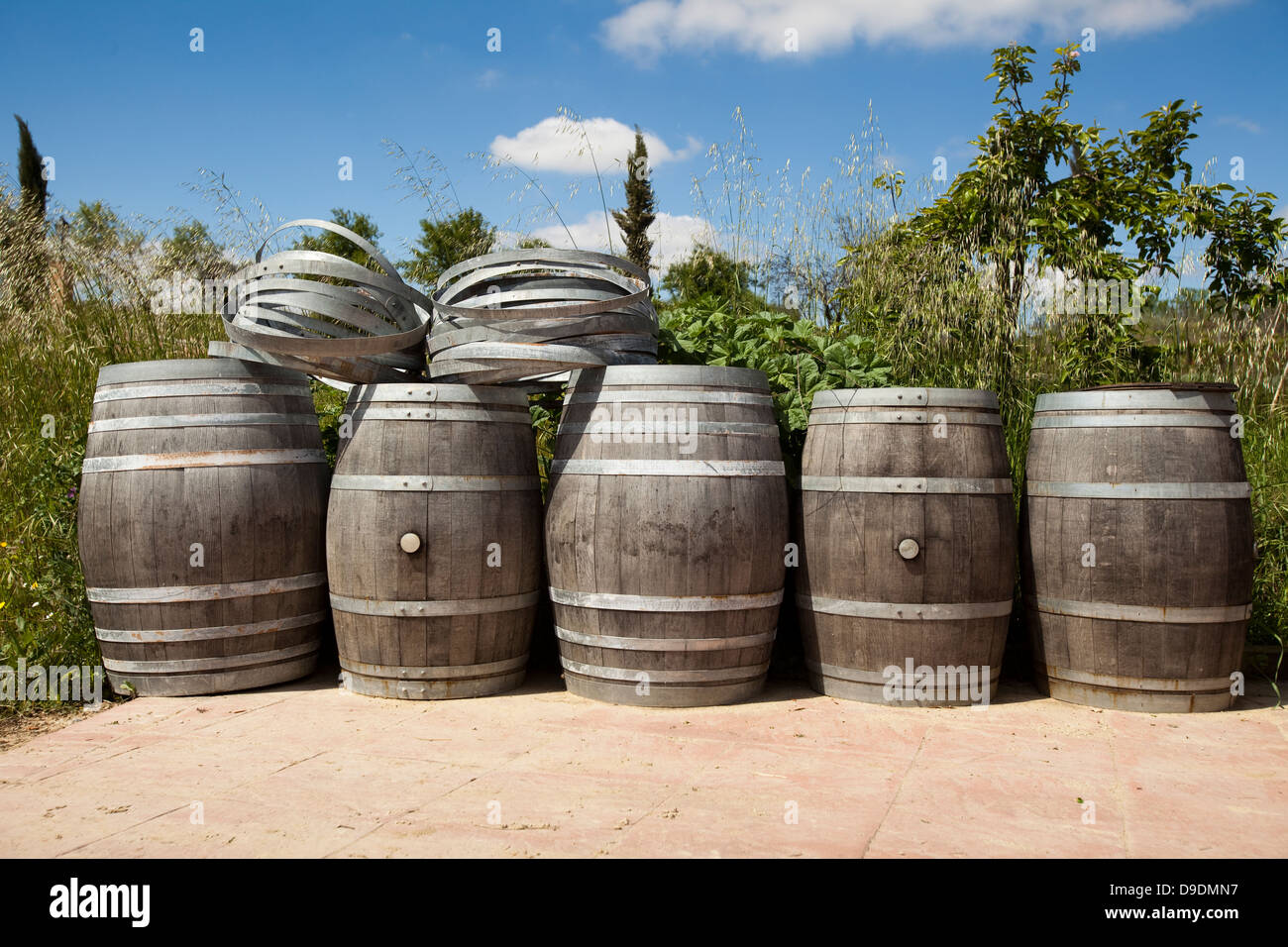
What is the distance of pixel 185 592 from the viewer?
3857 mm

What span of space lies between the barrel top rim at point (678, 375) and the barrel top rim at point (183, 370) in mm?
1356

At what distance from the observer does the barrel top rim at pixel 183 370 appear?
153 inches

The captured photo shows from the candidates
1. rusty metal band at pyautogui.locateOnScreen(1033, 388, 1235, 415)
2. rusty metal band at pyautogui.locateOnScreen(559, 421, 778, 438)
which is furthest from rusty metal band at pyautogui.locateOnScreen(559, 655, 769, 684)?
rusty metal band at pyautogui.locateOnScreen(1033, 388, 1235, 415)

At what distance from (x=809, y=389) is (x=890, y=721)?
1537 millimetres

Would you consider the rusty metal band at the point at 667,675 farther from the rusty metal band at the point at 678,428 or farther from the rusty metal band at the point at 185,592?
the rusty metal band at the point at 185,592

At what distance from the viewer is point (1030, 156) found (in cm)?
595

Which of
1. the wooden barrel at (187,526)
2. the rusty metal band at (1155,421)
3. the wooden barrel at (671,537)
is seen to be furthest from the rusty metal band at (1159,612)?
the wooden barrel at (187,526)

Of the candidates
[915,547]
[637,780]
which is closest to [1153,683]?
[915,547]

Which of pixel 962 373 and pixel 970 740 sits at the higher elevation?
pixel 962 373

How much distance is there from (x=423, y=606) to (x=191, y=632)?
0.93 m

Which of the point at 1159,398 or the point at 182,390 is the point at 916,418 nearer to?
the point at 1159,398

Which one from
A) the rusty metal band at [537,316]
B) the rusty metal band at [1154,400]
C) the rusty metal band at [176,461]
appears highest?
the rusty metal band at [537,316]
